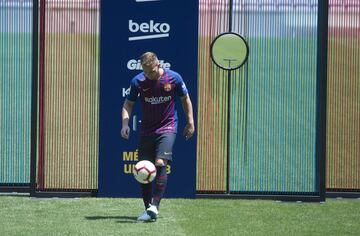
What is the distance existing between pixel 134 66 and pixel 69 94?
0.90m

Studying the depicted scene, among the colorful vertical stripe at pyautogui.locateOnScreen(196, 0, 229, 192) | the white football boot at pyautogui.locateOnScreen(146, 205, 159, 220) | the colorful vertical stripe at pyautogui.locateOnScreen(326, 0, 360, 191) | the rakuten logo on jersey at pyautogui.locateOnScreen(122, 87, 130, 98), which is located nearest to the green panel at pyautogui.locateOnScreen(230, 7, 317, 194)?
Answer: the colorful vertical stripe at pyautogui.locateOnScreen(196, 0, 229, 192)

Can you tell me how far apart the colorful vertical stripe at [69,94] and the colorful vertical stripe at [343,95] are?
2.94 meters

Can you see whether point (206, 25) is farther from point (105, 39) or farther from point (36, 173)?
point (36, 173)

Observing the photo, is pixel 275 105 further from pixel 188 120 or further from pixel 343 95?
pixel 188 120

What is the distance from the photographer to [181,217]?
29.6ft

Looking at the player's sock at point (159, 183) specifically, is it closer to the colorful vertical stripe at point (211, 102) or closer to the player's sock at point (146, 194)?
the player's sock at point (146, 194)

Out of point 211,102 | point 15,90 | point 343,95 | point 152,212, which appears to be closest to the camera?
point 152,212

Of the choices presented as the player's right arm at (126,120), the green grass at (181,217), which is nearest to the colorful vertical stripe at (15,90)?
the green grass at (181,217)

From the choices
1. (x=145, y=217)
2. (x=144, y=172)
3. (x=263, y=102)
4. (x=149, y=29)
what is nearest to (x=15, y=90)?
(x=149, y=29)

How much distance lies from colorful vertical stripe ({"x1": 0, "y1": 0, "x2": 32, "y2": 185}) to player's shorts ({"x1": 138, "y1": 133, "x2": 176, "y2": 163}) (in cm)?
222

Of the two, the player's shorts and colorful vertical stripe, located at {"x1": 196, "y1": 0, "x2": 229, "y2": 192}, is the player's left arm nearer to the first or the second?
the player's shorts

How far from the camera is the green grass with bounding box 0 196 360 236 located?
821cm

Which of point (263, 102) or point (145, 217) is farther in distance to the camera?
point (263, 102)

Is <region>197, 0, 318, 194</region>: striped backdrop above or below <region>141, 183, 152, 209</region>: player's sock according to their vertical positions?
above
